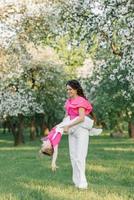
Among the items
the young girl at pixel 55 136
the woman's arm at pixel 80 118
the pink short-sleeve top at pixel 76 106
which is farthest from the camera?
the young girl at pixel 55 136

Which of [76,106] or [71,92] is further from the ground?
[71,92]

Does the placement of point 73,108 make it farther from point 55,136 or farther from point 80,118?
point 55,136

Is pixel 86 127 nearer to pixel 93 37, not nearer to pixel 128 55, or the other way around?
pixel 128 55

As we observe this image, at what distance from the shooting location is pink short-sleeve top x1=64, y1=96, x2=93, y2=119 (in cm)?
1353

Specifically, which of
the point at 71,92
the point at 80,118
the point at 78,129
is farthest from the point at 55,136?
the point at 71,92

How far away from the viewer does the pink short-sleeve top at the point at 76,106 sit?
13531mm

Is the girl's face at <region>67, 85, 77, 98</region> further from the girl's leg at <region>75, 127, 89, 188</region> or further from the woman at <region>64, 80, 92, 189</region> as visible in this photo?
the girl's leg at <region>75, 127, 89, 188</region>

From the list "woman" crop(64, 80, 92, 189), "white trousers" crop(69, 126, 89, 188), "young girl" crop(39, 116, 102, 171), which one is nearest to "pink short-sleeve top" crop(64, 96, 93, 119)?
"woman" crop(64, 80, 92, 189)

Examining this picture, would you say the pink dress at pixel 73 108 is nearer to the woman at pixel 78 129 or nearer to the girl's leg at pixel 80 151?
the woman at pixel 78 129

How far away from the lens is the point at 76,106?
13.5 m

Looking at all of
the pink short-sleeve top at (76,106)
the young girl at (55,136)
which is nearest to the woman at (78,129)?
the pink short-sleeve top at (76,106)

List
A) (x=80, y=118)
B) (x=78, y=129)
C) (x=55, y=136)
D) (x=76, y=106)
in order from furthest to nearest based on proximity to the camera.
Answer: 1. (x=55, y=136)
2. (x=78, y=129)
3. (x=76, y=106)
4. (x=80, y=118)

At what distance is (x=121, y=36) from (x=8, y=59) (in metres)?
12.0

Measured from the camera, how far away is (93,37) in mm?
25484
